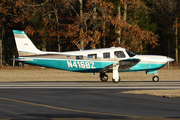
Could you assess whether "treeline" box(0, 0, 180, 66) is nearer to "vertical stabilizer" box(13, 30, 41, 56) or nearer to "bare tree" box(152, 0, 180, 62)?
"bare tree" box(152, 0, 180, 62)

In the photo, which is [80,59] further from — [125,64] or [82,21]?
[82,21]

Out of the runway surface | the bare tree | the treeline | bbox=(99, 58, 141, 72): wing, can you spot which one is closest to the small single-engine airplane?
bbox=(99, 58, 141, 72): wing

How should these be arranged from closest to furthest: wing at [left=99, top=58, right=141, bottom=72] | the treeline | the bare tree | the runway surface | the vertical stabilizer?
the runway surface, wing at [left=99, top=58, right=141, bottom=72], the vertical stabilizer, the treeline, the bare tree

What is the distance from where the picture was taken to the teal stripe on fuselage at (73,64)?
24422mm

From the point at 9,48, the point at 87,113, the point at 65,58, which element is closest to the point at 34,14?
the point at 9,48

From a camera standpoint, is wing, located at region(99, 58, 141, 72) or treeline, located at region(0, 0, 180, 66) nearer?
wing, located at region(99, 58, 141, 72)

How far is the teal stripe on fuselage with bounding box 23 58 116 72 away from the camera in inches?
961

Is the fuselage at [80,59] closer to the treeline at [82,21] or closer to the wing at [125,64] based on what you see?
the wing at [125,64]

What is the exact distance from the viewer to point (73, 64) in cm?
2450

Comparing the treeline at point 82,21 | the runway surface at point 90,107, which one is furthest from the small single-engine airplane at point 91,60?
the treeline at point 82,21

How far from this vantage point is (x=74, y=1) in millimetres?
42688

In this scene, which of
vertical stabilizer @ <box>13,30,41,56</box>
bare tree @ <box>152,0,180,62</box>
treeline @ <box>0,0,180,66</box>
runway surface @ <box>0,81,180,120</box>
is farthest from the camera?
bare tree @ <box>152,0,180,62</box>

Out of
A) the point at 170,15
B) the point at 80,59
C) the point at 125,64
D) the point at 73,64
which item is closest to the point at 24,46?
the point at 73,64

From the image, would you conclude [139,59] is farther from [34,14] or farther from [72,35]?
[34,14]
